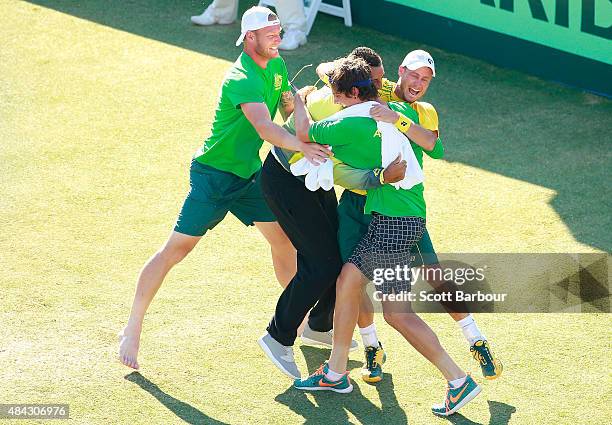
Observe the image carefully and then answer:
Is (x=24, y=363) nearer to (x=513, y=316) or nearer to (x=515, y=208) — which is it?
(x=513, y=316)

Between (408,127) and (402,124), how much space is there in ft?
0.14

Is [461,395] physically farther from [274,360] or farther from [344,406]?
[274,360]

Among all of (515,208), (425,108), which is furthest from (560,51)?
(425,108)

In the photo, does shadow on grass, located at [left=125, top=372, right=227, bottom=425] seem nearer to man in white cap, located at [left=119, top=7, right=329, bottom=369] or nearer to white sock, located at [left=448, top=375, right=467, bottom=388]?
man in white cap, located at [left=119, top=7, right=329, bottom=369]

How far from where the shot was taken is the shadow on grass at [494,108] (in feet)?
27.9

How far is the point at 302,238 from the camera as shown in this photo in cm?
600

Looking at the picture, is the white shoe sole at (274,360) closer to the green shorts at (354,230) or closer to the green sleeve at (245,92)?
the green shorts at (354,230)

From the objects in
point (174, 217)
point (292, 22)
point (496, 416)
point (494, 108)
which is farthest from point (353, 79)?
point (292, 22)

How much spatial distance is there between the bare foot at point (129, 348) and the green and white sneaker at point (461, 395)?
176 centimetres

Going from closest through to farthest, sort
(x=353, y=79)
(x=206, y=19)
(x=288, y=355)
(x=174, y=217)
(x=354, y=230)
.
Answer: (x=353, y=79), (x=354, y=230), (x=288, y=355), (x=174, y=217), (x=206, y=19)

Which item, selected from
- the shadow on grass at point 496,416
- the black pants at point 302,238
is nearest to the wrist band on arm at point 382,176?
A: the black pants at point 302,238

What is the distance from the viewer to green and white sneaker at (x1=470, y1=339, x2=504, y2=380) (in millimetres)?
5996

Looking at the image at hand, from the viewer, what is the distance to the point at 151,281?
627 centimetres

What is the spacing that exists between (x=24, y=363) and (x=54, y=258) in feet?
4.31
